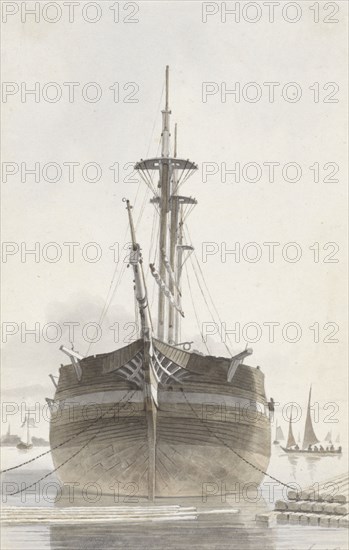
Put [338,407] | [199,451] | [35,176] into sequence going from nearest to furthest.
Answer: [338,407] < [35,176] < [199,451]

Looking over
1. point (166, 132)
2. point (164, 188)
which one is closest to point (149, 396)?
point (164, 188)

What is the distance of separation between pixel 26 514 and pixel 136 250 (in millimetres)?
→ 5942

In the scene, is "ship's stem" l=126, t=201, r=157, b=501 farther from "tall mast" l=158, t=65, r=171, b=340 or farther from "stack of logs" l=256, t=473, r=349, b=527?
"tall mast" l=158, t=65, r=171, b=340

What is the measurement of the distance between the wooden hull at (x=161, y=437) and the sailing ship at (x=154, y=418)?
24 millimetres

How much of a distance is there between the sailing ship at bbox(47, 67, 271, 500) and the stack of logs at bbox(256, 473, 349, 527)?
3.26 metres

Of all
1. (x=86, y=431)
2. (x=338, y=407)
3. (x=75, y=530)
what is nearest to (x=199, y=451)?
(x=86, y=431)

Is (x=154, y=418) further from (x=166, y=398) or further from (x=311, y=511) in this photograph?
(x=311, y=511)

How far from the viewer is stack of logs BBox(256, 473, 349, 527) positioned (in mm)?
16484

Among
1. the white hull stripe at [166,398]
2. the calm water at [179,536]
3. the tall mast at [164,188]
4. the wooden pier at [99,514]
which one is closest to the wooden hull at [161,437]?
the white hull stripe at [166,398]

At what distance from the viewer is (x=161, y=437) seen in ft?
65.5

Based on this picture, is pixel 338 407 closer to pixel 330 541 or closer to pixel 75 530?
pixel 330 541

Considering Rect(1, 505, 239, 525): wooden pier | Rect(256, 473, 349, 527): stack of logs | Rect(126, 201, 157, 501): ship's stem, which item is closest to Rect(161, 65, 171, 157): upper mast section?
Rect(126, 201, 157, 501): ship's stem

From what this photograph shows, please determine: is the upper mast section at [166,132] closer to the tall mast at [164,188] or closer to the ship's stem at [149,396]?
the tall mast at [164,188]

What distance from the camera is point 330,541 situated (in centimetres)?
1431
